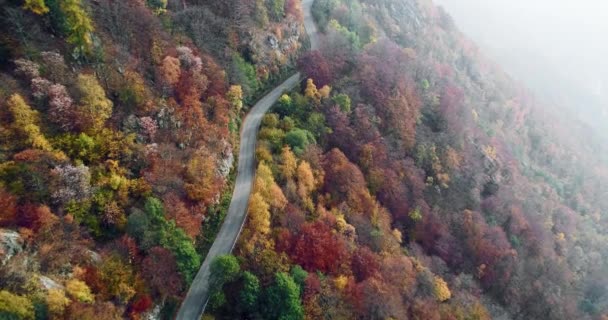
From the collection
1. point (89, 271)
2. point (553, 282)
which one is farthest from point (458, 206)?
point (89, 271)

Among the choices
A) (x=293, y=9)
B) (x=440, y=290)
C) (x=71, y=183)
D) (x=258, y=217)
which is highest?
(x=293, y=9)

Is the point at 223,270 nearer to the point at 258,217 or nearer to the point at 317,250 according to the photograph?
the point at 258,217

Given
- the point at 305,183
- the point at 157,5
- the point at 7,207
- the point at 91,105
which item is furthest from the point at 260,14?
the point at 7,207

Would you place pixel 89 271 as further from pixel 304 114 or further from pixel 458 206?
pixel 458 206

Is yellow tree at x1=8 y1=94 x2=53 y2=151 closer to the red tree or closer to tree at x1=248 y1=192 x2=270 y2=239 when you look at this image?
tree at x1=248 y1=192 x2=270 y2=239

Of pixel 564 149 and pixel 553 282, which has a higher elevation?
pixel 564 149

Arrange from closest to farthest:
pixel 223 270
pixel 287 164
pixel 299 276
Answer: pixel 223 270 → pixel 299 276 → pixel 287 164

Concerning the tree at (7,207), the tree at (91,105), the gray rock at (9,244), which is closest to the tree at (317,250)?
the tree at (91,105)
